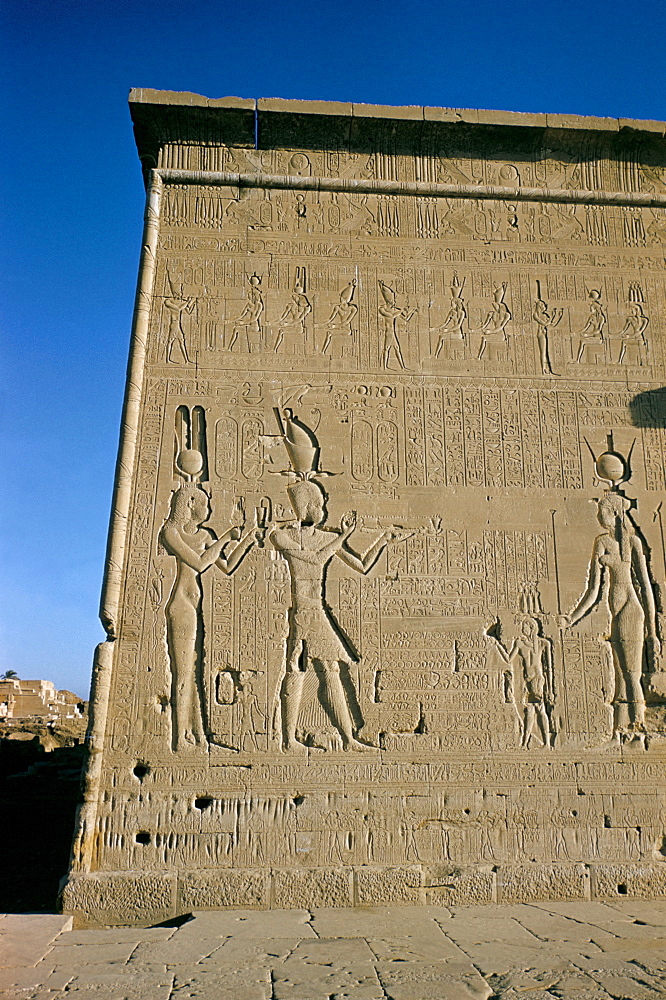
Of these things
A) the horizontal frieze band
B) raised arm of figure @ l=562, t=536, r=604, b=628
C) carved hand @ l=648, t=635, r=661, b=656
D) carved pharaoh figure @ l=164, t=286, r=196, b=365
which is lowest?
carved hand @ l=648, t=635, r=661, b=656

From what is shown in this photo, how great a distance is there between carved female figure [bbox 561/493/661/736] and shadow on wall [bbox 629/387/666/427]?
72 centimetres

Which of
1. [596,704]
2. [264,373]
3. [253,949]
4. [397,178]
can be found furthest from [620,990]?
[397,178]

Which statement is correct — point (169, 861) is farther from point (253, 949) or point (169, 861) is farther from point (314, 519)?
point (314, 519)

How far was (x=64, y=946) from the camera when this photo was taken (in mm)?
5094

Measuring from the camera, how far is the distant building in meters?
19.2

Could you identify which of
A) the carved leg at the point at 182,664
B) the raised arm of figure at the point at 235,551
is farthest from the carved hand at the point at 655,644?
the carved leg at the point at 182,664

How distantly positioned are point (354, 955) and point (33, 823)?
6.21 m

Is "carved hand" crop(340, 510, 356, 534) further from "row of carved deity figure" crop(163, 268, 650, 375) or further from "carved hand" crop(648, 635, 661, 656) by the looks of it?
"carved hand" crop(648, 635, 661, 656)

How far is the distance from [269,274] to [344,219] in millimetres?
858

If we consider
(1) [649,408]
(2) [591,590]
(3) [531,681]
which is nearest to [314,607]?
(3) [531,681]

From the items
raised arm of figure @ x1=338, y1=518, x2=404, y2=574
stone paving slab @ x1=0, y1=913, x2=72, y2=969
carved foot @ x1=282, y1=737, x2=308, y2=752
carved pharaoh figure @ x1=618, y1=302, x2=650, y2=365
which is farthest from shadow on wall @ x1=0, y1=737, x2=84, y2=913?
carved pharaoh figure @ x1=618, y1=302, x2=650, y2=365

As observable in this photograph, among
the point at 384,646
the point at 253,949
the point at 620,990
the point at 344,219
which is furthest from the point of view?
the point at 344,219

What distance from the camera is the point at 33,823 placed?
978 centimetres

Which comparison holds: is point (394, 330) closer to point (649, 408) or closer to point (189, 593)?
point (649, 408)
